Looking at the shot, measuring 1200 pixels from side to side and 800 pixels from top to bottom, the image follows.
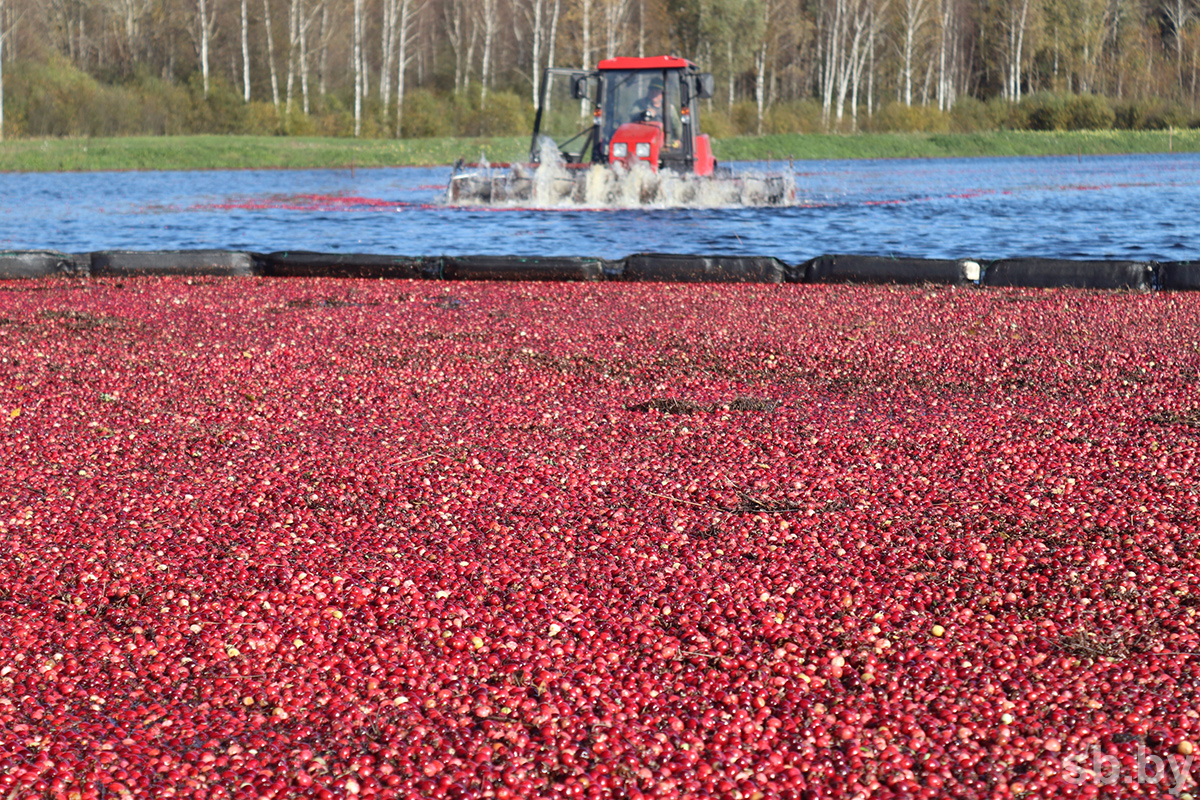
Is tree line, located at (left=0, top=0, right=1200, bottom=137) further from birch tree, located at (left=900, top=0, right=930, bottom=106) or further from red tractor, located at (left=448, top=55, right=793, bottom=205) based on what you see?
red tractor, located at (left=448, top=55, right=793, bottom=205)

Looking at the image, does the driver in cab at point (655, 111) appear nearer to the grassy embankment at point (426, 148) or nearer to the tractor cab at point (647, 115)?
the tractor cab at point (647, 115)

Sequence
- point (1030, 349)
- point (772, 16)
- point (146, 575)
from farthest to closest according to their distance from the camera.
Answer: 1. point (772, 16)
2. point (1030, 349)
3. point (146, 575)

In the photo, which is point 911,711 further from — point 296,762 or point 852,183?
point 852,183

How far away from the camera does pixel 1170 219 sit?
18.0m

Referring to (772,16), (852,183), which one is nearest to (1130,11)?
(772,16)

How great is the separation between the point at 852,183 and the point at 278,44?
35.0 m

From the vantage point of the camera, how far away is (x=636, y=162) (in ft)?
65.1

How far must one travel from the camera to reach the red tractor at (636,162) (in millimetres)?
19938

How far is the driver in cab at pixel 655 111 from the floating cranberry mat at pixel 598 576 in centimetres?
1426

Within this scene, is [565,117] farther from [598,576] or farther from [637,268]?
[598,576]

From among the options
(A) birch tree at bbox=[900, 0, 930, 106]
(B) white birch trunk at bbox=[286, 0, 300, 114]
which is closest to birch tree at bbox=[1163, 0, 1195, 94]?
(A) birch tree at bbox=[900, 0, 930, 106]

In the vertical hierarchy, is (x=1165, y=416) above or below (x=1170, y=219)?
below

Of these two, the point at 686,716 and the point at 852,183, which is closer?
the point at 686,716

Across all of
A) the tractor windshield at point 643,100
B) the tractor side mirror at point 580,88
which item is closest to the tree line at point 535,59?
the tractor windshield at point 643,100
